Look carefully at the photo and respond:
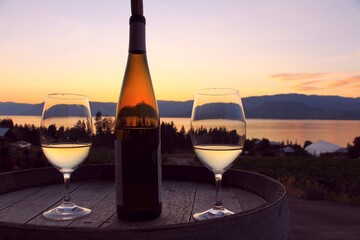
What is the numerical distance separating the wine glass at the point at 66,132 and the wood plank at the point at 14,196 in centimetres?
28

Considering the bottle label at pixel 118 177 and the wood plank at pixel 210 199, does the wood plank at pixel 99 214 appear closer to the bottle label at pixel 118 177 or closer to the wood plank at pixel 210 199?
the bottle label at pixel 118 177

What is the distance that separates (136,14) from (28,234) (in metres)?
0.89

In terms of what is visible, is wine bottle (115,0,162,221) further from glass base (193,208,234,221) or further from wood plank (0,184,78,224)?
wood plank (0,184,78,224)

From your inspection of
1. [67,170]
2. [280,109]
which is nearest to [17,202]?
[67,170]

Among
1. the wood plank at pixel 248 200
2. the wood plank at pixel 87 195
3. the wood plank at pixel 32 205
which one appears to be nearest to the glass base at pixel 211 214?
the wood plank at pixel 248 200

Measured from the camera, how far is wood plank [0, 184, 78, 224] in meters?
1.26

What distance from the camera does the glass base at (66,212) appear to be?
123cm

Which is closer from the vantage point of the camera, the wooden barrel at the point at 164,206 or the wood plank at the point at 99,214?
the wooden barrel at the point at 164,206

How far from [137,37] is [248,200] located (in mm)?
840

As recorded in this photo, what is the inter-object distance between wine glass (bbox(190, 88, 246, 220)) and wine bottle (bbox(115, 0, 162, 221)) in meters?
0.19

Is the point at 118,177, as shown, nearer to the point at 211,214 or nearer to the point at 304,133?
the point at 211,214

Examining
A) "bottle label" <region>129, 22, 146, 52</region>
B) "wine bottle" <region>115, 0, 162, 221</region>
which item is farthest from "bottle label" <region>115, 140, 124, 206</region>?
"bottle label" <region>129, 22, 146, 52</region>

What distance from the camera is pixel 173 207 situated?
1.38m

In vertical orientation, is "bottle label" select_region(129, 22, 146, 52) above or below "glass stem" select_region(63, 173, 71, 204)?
above
